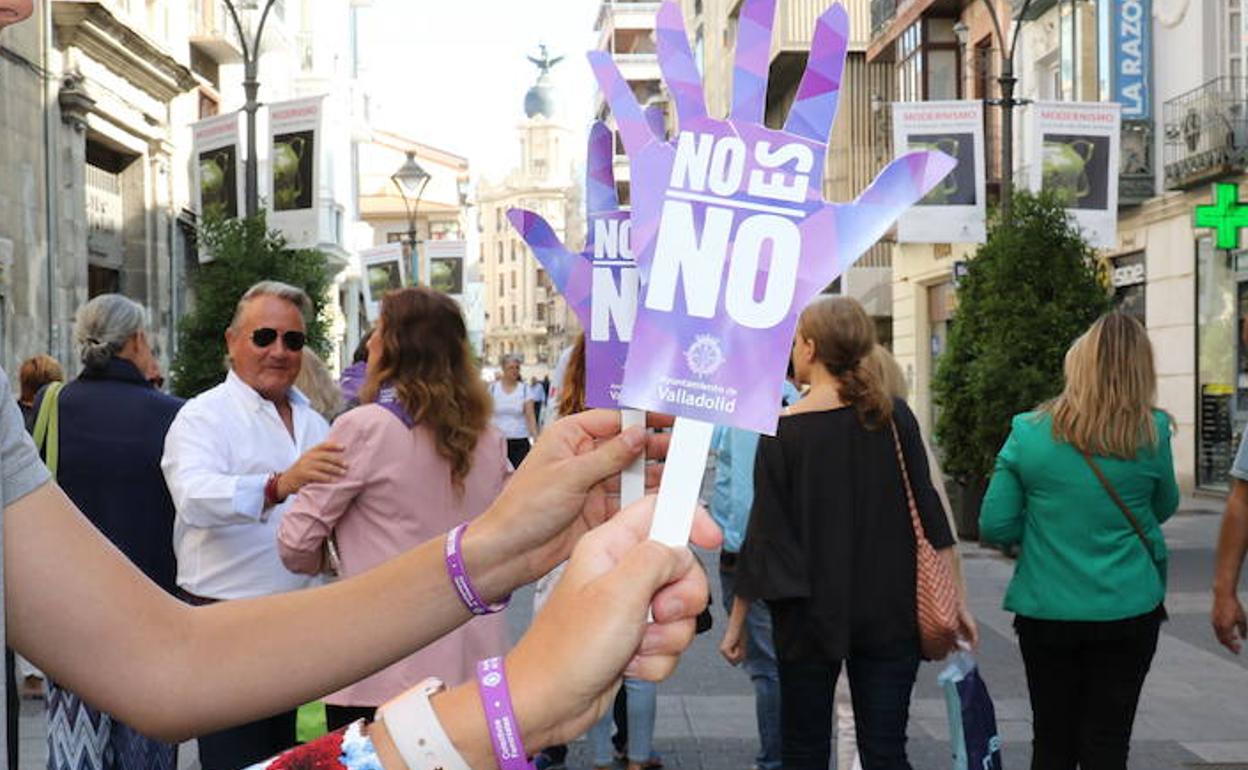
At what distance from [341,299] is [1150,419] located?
57.5 metres

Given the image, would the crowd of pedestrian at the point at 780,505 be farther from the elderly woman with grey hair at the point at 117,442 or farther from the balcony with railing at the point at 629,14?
the balcony with railing at the point at 629,14

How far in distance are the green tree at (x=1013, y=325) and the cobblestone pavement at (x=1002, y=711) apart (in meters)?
4.09

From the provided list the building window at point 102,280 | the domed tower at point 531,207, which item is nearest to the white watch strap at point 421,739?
the building window at point 102,280

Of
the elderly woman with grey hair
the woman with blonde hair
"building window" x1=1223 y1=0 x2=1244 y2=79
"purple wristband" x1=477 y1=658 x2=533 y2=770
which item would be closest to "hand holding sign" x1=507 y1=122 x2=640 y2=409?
"purple wristband" x1=477 y1=658 x2=533 y2=770

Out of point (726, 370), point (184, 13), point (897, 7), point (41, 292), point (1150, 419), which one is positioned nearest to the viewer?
point (726, 370)

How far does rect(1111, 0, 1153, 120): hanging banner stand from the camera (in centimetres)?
2255

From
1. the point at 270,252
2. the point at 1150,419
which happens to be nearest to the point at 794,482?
the point at 1150,419

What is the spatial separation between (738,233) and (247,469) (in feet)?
11.2

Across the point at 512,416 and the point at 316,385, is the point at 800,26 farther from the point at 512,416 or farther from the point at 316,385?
the point at 316,385

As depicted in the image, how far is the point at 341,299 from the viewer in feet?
201

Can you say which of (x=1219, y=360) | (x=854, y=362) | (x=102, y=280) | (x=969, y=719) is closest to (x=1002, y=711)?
(x=969, y=719)

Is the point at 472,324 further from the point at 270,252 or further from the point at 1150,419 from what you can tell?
the point at 1150,419

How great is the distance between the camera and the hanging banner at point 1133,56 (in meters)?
22.5

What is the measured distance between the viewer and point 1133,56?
22.7 m
